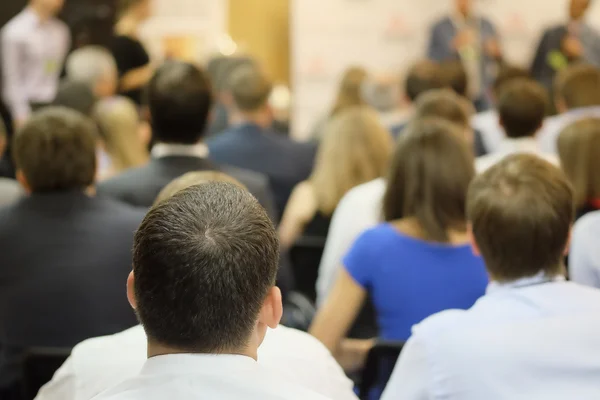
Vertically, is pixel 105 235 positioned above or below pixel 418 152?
below

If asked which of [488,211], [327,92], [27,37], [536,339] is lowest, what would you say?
[327,92]

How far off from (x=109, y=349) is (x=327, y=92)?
7.61 meters

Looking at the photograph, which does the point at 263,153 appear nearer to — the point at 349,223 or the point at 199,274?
the point at 349,223

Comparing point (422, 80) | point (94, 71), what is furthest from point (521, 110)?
point (94, 71)

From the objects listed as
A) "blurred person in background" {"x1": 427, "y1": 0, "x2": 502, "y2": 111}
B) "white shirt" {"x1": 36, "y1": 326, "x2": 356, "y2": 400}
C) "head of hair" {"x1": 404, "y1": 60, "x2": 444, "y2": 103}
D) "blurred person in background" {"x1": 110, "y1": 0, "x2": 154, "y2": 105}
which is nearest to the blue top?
"white shirt" {"x1": 36, "y1": 326, "x2": 356, "y2": 400}

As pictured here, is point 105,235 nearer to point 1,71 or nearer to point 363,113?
point 363,113

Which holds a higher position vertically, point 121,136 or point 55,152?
point 55,152

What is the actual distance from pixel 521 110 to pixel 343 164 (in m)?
0.97

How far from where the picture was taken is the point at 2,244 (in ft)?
8.25

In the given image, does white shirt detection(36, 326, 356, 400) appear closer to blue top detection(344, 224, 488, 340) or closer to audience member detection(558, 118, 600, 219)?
blue top detection(344, 224, 488, 340)

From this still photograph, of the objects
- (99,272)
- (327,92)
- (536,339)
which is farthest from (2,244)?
(327,92)

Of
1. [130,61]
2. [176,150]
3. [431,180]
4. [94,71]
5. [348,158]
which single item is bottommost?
[130,61]

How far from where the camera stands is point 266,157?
4422 mm

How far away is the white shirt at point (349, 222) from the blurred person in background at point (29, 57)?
4392 millimetres
